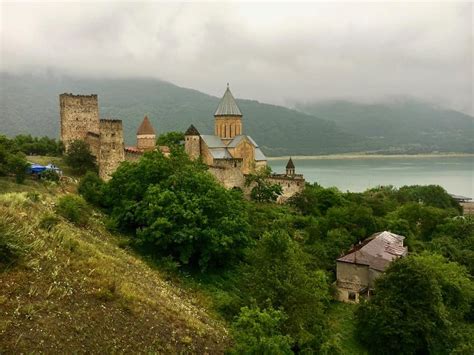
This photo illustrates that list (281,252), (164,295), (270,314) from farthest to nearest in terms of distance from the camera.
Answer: (281,252)
(164,295)
(270,314)

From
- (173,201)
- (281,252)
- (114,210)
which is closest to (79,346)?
(281,252)

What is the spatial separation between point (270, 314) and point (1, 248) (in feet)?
21.1

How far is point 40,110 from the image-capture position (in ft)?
309

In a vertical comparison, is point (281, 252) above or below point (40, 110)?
below

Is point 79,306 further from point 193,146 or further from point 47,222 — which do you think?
point 193,146

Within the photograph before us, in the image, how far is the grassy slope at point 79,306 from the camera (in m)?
8.05

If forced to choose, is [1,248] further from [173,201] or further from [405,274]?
[405,274]

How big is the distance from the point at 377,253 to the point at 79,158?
18.0 m

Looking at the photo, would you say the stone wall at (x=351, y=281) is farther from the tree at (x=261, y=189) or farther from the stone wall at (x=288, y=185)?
the stone wall at (x=288, y=185)

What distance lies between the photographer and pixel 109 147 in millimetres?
26234

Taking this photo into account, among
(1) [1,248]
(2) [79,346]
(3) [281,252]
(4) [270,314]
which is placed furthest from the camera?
(3) [281,252]

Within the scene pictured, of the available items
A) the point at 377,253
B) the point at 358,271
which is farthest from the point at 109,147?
the point at 377,253

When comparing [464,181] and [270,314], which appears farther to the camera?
[464,181]

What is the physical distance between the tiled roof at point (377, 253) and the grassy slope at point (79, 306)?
10.7 meters
